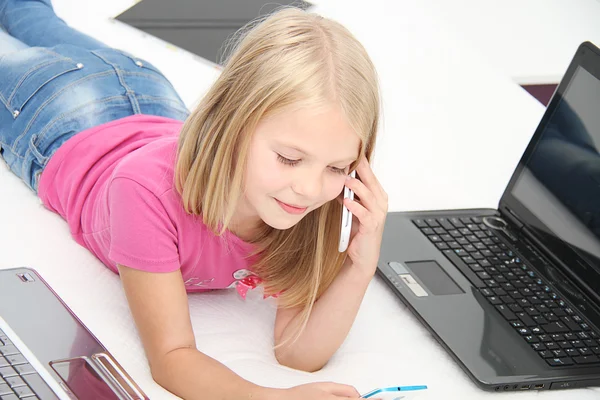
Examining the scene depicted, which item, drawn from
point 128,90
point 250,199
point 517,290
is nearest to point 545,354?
point 517,290

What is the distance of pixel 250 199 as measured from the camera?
1.01 meters

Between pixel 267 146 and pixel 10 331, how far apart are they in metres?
0.34

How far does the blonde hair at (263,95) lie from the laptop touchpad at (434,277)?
0.82ft

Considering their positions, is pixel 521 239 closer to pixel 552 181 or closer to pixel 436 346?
pixel 552 181

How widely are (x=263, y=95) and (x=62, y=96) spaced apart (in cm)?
55

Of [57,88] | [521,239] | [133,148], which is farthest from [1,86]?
[521,239]

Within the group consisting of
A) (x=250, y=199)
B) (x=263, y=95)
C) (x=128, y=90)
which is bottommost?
(x=128, y=90)

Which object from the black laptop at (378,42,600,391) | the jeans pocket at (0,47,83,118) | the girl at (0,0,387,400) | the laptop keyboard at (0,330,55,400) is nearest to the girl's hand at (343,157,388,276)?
the girl at (0,0,387,400)

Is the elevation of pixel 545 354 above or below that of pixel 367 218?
below

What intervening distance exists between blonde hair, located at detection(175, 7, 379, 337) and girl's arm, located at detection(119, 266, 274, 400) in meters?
0.10

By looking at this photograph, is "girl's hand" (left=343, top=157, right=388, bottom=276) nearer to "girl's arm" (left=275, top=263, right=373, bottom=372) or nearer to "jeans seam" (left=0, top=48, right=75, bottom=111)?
"girl's arm" (left=275, top=263, right=373, bottom=372)

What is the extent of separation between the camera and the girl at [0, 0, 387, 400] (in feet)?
3.10

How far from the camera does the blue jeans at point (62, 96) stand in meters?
1.35

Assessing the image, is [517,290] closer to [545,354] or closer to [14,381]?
[545,354]
